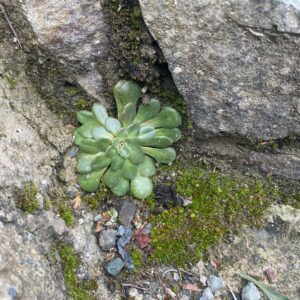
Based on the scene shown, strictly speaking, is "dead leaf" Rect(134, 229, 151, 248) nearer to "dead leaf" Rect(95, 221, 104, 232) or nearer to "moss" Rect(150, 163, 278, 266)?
"moss" Rect(150, 163, 278, 266)

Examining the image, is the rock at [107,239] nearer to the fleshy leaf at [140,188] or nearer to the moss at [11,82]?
the fleshy leaf at [140,188]

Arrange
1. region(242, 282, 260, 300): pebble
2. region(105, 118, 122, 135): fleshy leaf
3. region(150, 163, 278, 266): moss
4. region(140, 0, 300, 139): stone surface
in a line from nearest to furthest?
region(140, 0, 300, 139): stone surface
region(242, 282, 260, 300): pebble
region(150, 163, 278, 266): moss
region(105, 118, 122, 135): fleshy leaf

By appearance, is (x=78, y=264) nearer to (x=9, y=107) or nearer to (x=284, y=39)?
(x=9, y=107)

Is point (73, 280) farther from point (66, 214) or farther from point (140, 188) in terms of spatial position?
point (140, 188)

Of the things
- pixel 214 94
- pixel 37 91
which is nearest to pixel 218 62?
pixel 214 94

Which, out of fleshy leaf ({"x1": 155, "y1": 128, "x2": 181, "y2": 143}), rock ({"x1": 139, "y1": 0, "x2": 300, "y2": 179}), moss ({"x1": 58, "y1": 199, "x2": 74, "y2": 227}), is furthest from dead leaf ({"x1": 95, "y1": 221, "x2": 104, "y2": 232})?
rock ({"x1": 139, "y1": 0, "x2": 300, "y2": 179})
